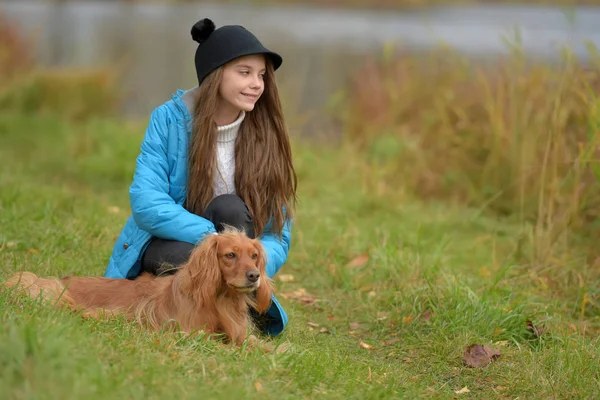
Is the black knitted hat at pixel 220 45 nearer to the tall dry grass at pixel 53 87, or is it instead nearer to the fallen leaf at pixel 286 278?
the fallen leaf at pixel 286 278

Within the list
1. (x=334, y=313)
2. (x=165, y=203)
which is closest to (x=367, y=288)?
(x=334, y=313)

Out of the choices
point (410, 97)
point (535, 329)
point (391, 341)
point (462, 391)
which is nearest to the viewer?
point (462, 391)

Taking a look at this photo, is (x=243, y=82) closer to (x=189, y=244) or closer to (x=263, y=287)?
(x=189, y=244)

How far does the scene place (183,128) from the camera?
427 centimetres

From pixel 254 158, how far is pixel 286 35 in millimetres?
13170

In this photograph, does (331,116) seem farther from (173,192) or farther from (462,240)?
(173,192)

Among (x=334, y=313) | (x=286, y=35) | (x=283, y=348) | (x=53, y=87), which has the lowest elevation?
(x=334, y=313)

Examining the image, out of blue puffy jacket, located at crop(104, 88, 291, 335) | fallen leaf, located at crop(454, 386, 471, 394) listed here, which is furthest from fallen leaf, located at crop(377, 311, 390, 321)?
fallen leaf, located at crop(454, 386, 471, 394)

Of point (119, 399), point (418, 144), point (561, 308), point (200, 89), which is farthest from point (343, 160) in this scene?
point (119, 399)

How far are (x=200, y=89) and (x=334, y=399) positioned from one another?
5.56 ft

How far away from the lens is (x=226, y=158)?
439 centimetres

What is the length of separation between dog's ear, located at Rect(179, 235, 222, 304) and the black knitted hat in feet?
2.98

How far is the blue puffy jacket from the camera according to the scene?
13.3 feet

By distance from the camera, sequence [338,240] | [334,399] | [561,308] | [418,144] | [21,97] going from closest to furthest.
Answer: [334,399] → [561,308] → [338,240] → [418,144] → [21,97]
